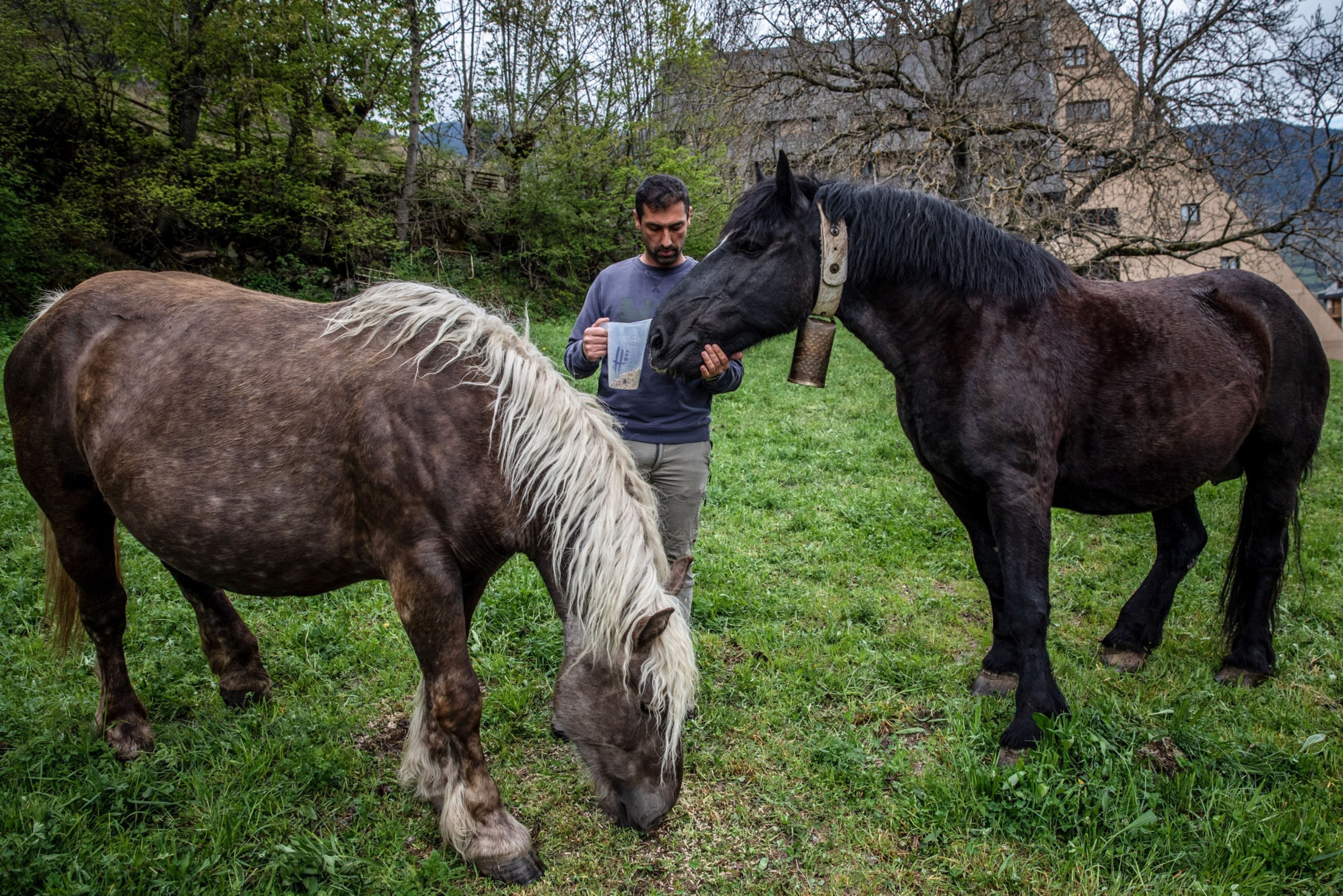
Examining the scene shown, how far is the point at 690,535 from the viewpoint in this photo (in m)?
3.44

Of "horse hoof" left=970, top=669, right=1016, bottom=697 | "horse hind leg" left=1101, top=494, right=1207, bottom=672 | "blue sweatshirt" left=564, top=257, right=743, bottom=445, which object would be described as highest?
"blue sweatshirt" left=564, top=257, right=743, bottom=445

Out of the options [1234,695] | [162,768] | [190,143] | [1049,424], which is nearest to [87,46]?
[190,143]

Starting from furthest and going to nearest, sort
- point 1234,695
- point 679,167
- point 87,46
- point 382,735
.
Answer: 1. point 679,167
2. point 87,46
3. point 1234,695
4. point 382,735

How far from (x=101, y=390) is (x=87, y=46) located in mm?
14183

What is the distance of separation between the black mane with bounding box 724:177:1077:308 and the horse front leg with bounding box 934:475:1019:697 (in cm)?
95

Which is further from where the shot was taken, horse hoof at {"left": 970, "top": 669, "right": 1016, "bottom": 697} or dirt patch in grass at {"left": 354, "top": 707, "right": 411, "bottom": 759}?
horse hoof at {"left": 970, "top": 669, "right": 1016, "bottom": 697}

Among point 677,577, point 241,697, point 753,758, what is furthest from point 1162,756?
point 241,697

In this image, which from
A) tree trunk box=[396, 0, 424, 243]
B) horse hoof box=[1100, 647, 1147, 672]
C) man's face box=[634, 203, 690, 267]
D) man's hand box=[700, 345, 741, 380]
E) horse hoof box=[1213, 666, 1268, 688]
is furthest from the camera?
tree trunk box=[396, 0, 424, 243]

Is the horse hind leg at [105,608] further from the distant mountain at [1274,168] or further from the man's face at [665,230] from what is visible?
the distant mountain at [1274,168]

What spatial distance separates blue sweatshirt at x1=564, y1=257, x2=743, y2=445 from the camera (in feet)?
10.5

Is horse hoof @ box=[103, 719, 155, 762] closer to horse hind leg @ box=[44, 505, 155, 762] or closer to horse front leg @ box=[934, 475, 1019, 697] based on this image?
horse hind leg @ box=[44, 505, 155, 762]

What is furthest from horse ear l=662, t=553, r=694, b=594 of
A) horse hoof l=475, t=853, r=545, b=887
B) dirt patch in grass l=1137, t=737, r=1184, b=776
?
dirt patch in grass l=1137, t=737, r=1184, b=776

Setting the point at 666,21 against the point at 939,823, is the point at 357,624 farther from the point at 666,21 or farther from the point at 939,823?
the point at 666,21

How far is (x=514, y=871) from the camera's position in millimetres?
2340
